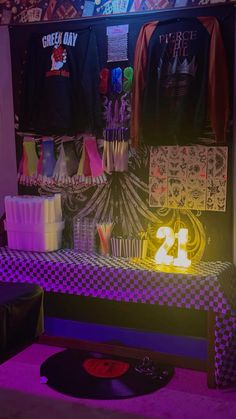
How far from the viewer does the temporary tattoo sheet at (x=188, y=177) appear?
3562mm

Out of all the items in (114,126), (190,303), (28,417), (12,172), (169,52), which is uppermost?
(169,52)

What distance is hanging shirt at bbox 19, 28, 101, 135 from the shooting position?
3.74 m

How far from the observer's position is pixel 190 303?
3.20 metres

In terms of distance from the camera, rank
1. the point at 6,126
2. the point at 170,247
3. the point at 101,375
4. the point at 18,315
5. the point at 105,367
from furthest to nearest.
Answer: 1. the point at 6,126
2. the point at 170,247
3. the point at 105,367
4. the point at 101,375
5. the point at 18,315

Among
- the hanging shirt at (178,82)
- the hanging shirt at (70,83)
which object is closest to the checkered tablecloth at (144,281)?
the hanging shirt at (178,82)

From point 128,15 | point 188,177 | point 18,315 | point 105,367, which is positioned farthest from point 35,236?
point 128,15

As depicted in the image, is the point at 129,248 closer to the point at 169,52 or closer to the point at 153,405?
the point at 153,405

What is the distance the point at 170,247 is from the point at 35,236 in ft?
3.41

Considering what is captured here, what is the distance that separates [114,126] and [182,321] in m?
1.55

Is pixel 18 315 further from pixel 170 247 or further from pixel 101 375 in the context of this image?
pixel 170 247

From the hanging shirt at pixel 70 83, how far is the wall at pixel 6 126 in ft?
1.55

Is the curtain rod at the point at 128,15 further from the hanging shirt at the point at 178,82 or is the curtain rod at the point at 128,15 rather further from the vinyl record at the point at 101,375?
the vinyl record at the point at 101,375

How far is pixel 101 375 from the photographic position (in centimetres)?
330

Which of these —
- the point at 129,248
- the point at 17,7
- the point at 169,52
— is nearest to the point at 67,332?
the point at 129,248
